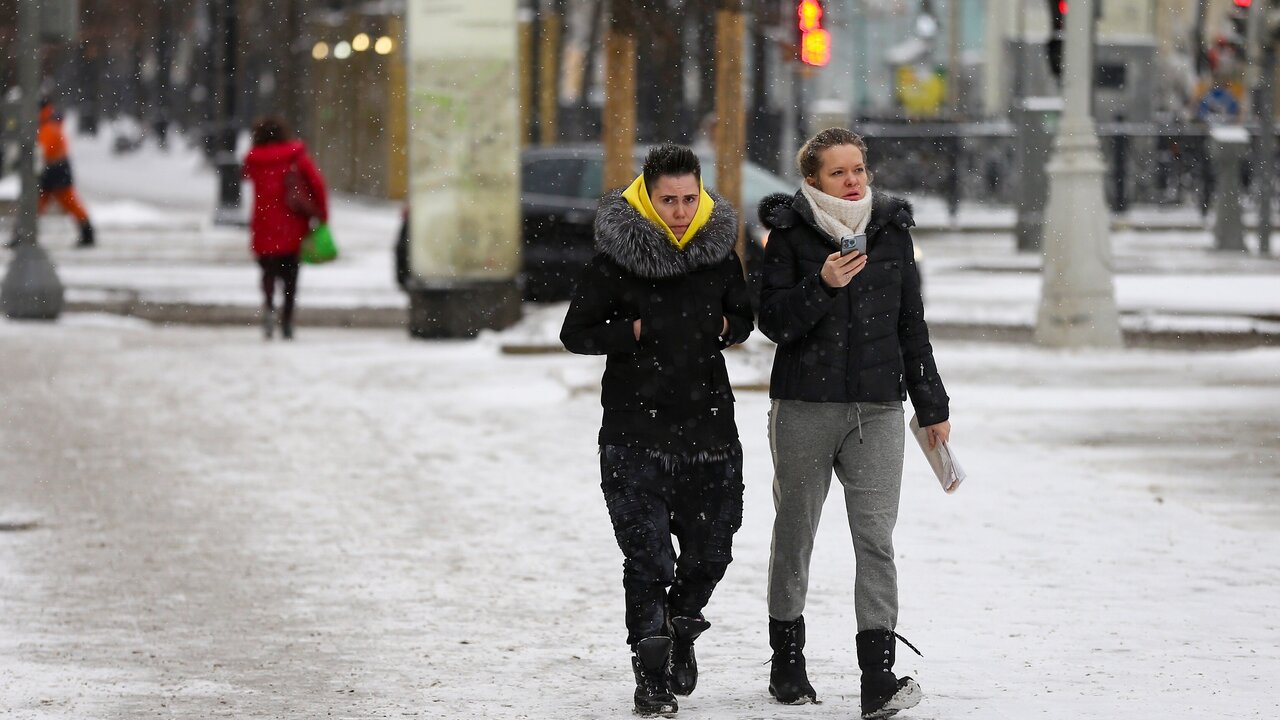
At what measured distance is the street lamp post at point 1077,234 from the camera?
16.0 m

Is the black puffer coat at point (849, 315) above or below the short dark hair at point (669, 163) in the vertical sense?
below

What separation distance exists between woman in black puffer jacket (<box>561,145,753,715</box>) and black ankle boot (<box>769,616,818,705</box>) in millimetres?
216

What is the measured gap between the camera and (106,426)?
12555mm

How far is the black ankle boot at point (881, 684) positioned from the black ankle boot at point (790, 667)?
22 cm

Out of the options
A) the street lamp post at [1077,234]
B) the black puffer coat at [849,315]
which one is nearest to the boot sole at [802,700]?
the black puffer coat at [849,315]

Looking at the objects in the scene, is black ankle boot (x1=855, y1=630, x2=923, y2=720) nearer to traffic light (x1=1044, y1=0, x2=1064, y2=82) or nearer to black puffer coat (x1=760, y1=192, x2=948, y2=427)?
black puffer coat (x1=760, y1=192, x2=948, y2=427)

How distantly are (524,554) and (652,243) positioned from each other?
292cm

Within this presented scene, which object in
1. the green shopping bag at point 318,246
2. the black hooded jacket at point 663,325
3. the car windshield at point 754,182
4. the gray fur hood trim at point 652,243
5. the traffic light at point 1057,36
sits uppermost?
the traffic light at point 1057,36

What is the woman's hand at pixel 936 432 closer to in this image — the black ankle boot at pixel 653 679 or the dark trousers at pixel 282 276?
the black ankle boot at pixel 653 679

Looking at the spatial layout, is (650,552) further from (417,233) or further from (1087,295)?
(417,233)

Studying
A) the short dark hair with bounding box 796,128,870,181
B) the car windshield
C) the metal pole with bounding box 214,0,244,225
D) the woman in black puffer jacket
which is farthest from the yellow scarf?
the metal pole with bounding box 214,0,244,225

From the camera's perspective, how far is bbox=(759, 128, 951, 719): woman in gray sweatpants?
19.7 ft

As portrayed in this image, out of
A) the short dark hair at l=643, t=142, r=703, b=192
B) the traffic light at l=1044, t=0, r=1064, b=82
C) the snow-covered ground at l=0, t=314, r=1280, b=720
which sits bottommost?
the snow-covered ground at l=0, t=314, r=1280, b=720

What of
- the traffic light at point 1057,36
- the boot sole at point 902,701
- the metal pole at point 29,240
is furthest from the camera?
the metal pole at point 29,240
